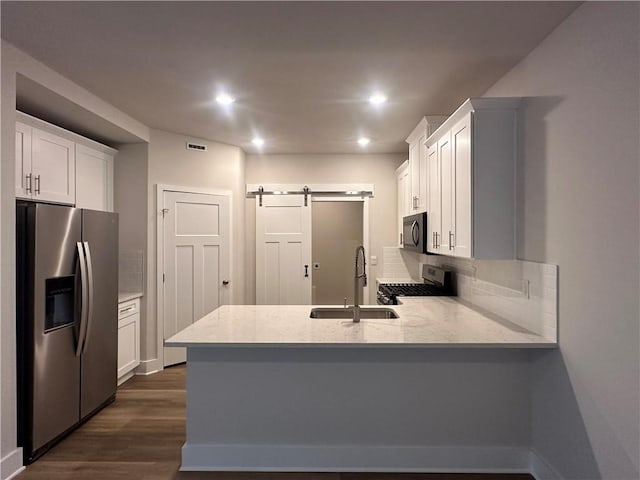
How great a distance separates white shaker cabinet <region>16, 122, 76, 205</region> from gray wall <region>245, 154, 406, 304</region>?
2.29 m

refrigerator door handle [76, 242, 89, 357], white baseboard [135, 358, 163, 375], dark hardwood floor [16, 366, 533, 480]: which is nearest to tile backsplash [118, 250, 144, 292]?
white baseboard [135, 358, 163, 375]

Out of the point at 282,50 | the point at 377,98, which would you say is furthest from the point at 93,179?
the point at 377,98

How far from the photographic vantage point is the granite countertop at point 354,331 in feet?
6.84

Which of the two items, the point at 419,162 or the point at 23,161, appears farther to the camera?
the point at 419,162

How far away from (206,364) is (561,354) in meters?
2.00

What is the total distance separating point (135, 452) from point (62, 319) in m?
1.04

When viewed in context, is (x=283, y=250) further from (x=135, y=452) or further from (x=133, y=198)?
(x=135, y=452)

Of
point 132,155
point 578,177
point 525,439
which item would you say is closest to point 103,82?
point 132,155

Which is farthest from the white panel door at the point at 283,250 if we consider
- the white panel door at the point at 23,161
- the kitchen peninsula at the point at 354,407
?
the kitchen peninsula at the point at 354,407

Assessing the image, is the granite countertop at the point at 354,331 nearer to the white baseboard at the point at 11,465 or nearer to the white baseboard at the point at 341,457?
the white baseboard at the point at 341,457

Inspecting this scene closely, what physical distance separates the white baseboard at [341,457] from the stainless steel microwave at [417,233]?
5.49ft

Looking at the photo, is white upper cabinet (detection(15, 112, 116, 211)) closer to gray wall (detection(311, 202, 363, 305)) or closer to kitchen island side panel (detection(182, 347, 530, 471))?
kitchen island side panel (detection(182, 347, 530, 471))

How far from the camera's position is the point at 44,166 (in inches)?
120

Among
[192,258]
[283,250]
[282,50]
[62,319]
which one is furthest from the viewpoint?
[283,250]
